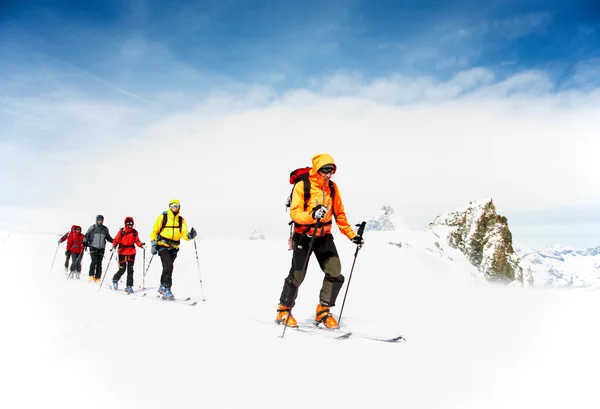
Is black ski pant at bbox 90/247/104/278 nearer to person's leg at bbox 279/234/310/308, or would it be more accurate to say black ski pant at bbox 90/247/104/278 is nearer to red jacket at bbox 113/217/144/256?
red jacket at bbox 113/217/144/256

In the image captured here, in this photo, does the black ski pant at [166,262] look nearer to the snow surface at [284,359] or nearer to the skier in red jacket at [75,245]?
the snow surface at [284,359]

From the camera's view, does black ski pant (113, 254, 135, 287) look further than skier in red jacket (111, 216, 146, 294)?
No

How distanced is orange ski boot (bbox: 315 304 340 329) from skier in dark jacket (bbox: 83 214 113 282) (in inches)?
437

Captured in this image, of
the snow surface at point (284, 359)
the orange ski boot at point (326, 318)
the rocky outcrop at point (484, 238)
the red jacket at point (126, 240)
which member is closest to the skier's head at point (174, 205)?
the red jacket at point (126, 240)

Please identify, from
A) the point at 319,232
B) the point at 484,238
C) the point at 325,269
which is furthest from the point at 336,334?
the point at 484,238

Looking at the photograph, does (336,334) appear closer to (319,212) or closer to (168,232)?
(319,212)

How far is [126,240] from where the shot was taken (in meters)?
12.9

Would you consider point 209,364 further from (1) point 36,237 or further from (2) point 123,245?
(1) point 36,237

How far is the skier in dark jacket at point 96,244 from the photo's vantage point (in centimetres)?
1483

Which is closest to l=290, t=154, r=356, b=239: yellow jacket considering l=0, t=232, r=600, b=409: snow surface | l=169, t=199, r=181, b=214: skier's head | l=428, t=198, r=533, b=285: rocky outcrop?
l=0, t=232, r=600, b=409: snow surface

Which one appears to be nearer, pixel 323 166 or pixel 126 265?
pixel 323 166

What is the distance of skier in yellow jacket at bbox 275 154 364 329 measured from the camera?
6312 mm

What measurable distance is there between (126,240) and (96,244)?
292cm

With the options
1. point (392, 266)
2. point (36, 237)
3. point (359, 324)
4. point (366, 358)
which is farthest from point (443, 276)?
point (36, 237)
